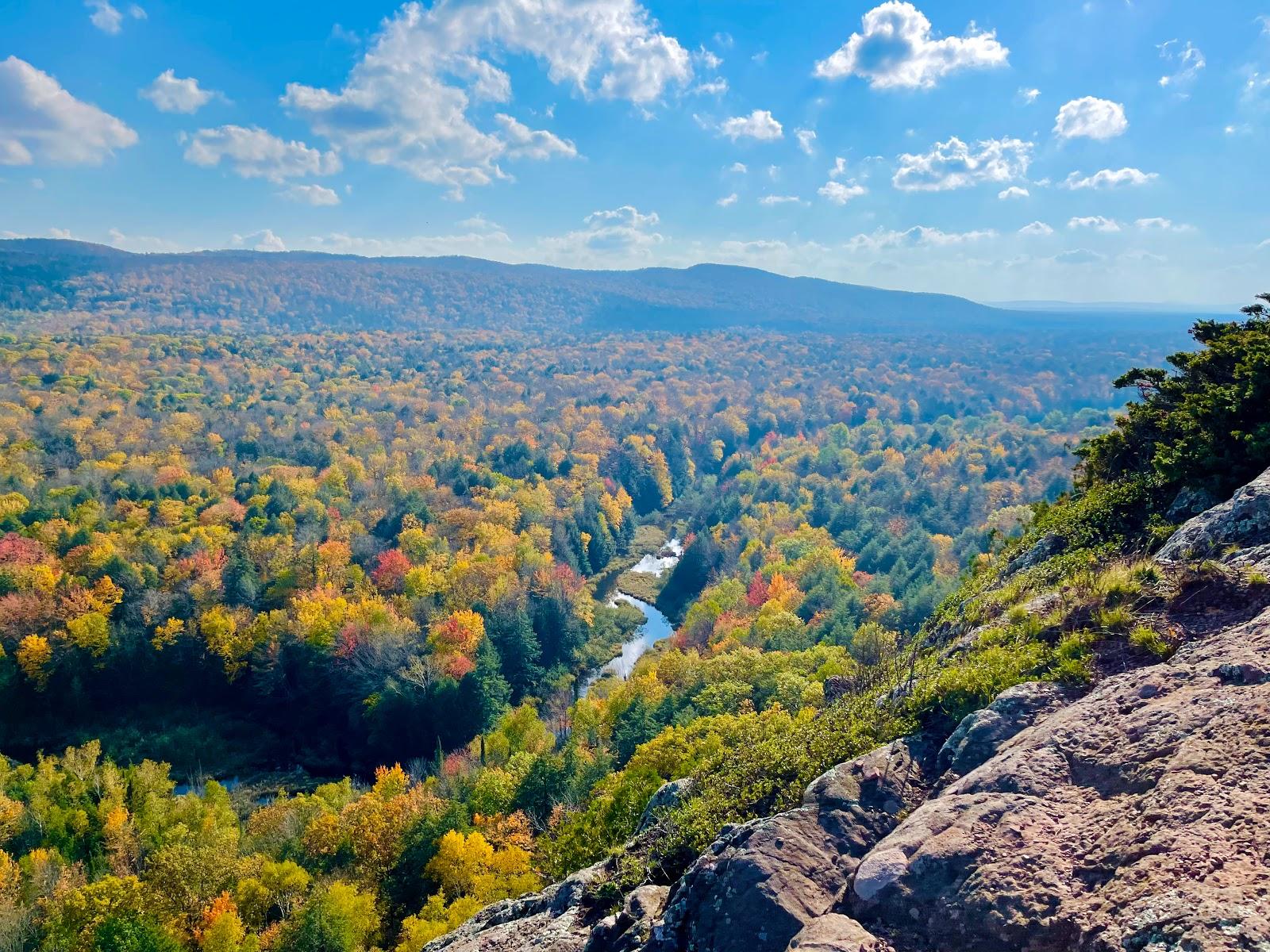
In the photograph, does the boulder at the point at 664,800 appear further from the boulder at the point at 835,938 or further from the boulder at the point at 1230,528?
the boulder at the point at 1230,528

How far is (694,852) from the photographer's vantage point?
11922mm

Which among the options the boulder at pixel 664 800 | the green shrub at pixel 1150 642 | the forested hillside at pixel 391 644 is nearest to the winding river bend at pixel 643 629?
the forested hillside at pixel 391 644

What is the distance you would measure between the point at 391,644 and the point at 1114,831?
60.0 meters

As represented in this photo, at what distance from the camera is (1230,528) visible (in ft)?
40.3

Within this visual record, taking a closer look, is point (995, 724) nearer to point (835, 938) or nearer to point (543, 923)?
point (835, 938)

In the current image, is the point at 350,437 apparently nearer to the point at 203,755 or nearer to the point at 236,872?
the point at 203,755

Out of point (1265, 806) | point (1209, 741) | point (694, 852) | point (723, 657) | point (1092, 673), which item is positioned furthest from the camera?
point (723, 657)

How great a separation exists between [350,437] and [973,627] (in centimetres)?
12673

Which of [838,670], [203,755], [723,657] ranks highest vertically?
[838,670]

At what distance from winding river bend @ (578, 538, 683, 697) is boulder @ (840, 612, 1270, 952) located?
201ft

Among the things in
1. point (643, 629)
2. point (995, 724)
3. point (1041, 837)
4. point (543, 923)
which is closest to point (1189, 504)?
point (995, 724)

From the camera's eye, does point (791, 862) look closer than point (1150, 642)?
Yes

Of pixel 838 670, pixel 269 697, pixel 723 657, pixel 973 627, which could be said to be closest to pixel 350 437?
pixel 269 697

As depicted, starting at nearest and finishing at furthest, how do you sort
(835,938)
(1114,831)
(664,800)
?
1. (1114,831)
2. (835,938)
3. (664,800)
